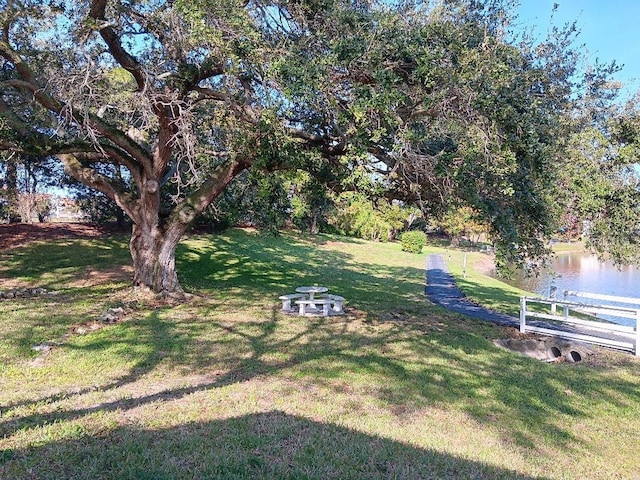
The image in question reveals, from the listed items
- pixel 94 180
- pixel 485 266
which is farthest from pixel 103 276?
pixel 485 266

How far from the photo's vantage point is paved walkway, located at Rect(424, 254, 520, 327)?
11188 millimetres

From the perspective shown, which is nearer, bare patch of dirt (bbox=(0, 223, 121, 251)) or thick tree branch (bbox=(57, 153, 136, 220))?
thick tree branch (bbox=(57, 153, 136, 220))

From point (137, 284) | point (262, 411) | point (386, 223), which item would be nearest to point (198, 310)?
point (137, 284)

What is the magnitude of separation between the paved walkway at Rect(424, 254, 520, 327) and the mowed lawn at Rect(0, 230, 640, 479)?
995mm

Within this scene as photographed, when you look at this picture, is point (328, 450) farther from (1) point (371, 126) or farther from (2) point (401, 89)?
(2) point (401, 89)

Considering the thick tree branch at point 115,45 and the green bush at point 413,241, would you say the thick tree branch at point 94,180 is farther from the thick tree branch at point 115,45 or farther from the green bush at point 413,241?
the green bush at point 413,241

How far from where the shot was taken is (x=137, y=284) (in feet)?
34.3

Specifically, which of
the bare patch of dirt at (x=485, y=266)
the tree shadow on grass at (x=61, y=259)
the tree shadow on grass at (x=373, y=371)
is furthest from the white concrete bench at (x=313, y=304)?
the bare patch of dirt at (x=485, y=266)

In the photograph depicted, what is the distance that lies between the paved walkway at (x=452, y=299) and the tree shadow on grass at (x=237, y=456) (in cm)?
759

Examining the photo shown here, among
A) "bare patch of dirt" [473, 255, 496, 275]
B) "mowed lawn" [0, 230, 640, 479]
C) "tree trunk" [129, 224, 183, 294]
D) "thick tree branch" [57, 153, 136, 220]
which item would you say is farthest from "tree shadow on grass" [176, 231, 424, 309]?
"bare patch of dirt" [473, 255, 496, 275]

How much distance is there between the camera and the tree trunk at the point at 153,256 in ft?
34.1

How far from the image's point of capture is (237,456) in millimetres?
3322

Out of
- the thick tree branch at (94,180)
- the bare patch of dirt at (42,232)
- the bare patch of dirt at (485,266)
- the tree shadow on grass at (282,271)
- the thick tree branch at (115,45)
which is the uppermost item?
the thick tree branch at (115,45)

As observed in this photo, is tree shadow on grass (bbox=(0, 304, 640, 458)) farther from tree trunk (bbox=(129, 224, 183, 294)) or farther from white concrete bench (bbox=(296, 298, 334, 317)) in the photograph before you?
tree trunk (bbox=(129, 224, 183, 294))
